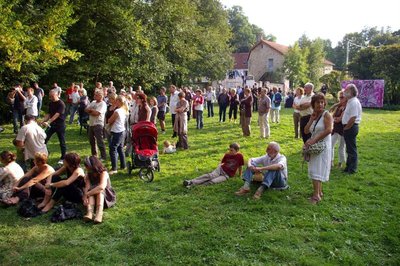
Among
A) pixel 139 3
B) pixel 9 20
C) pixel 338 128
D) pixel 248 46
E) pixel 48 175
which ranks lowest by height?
pixel 48 175

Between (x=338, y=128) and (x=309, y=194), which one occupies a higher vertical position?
(x=338, y=128)

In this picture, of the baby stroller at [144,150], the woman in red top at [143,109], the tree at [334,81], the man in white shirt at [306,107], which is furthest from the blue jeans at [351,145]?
the tree at [334,81]

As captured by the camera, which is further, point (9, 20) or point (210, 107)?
point (210, 107)

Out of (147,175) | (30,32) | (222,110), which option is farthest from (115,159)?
(222,110)

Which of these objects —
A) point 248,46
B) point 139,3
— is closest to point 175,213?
point 139,3

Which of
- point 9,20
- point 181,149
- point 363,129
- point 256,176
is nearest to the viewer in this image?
point 256,176

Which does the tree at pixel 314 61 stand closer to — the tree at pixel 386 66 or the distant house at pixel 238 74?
the tree at pixel 386 66

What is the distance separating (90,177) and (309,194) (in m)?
4.08

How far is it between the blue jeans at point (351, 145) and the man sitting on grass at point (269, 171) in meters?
1.95

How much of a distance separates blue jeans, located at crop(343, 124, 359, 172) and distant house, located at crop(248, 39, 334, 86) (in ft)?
153

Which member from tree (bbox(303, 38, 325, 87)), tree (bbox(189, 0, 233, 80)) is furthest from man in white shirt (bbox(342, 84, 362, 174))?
tree (bbox(303, 38, 325, 87))

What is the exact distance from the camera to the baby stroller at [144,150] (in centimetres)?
786

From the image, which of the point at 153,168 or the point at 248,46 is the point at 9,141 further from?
the point at 248,46

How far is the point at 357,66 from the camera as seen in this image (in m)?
37.2
